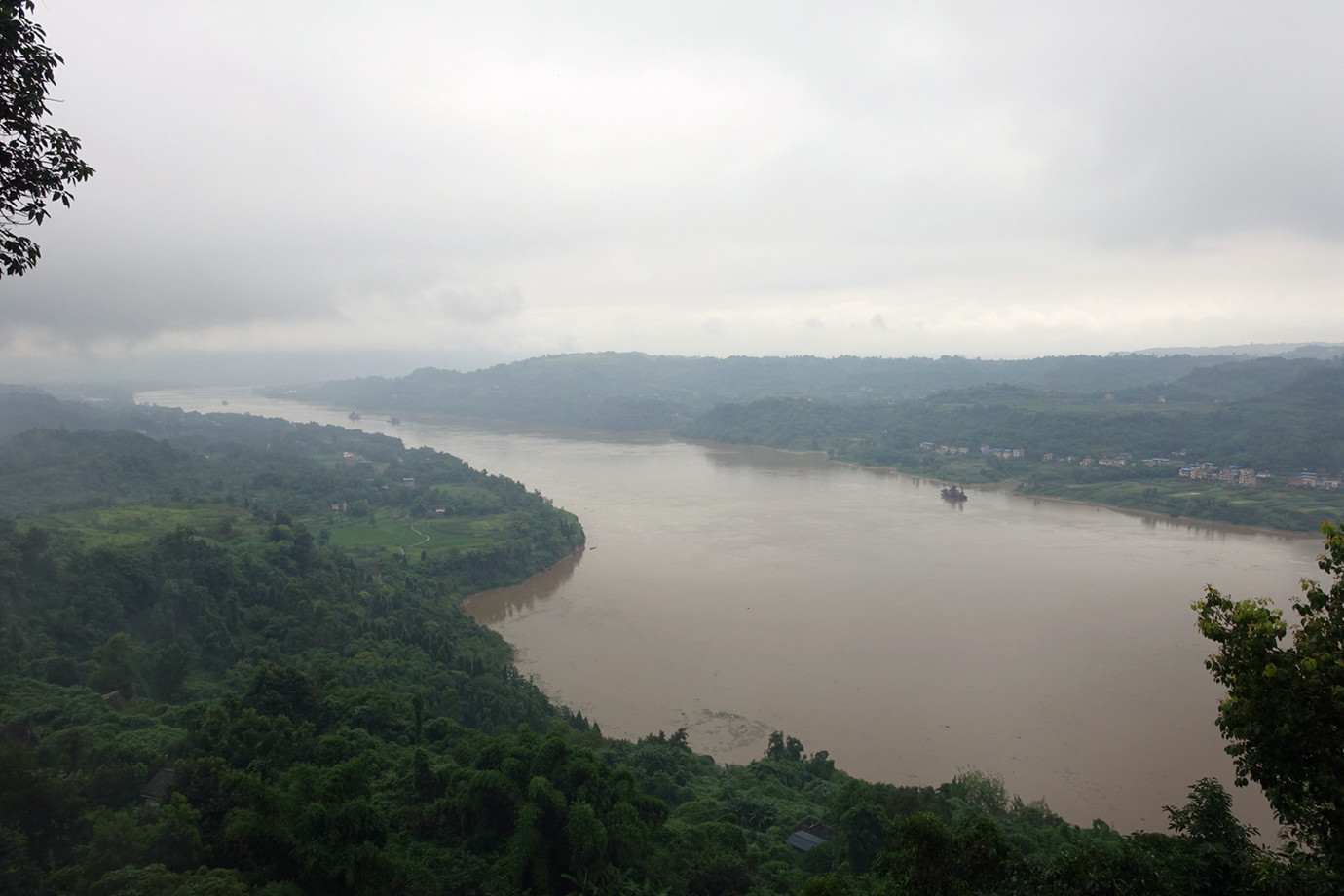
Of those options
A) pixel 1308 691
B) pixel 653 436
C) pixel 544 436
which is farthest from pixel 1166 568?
pixel 544 436

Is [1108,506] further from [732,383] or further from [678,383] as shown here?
[678,383]

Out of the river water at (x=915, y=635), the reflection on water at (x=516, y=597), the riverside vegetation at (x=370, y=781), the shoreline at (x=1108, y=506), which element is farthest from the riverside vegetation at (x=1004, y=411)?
the riverside vegetation at (x=370, y=781)

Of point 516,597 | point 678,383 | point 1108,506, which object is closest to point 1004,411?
point 1108,506

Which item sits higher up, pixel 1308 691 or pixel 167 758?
pixel 1308 691

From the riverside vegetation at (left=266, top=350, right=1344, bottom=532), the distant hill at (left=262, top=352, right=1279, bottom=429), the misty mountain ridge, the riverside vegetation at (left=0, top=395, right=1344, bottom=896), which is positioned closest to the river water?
the riverside vegetation at (left=0, top=395, right=1344, bottom=896)

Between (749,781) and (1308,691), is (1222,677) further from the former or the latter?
(749,781)

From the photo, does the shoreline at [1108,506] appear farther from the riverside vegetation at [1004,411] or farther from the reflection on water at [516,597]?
the reflection on water at [516,597]
